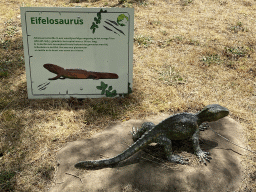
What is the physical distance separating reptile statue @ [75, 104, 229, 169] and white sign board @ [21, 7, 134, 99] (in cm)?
177

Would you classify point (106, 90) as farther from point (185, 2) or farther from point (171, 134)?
point (185, 2)

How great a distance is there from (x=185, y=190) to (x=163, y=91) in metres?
2.73

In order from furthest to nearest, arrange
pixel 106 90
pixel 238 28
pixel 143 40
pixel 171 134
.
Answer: pixel 238 28 → pixel 143 40 → pixel 106 90 → pixel 171 134

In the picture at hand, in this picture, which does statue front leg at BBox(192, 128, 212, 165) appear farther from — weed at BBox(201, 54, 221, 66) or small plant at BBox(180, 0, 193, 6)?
small plant at BBox(180, 0, 193, 6)

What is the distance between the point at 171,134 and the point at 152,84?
2.44 metres

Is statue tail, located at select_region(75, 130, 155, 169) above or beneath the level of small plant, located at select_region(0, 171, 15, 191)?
above

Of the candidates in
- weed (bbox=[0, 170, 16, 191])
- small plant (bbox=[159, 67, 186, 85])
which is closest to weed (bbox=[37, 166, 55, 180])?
weed (bbox=[0, 170, 16, 191])

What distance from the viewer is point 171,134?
131 inches

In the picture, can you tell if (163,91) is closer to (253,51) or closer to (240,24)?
(253,51)

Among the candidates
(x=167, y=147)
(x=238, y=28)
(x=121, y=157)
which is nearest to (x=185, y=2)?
(x=238, y=28)

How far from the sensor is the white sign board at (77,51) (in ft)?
14.9

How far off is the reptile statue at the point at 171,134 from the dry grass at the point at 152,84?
68 cm

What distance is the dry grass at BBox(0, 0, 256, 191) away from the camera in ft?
12.1

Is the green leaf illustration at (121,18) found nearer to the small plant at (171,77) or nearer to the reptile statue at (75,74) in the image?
the reptile statue at (75,74)
